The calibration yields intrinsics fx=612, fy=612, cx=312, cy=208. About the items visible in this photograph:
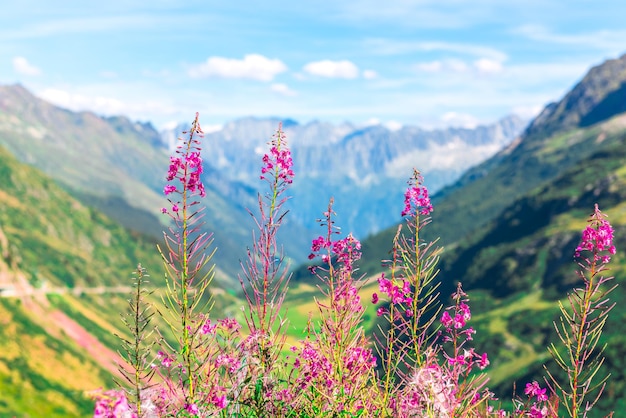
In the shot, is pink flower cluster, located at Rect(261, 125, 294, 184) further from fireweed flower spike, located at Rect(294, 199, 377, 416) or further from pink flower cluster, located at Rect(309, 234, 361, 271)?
pink flower cluster, located at Rect(309, 234, 361, 271)

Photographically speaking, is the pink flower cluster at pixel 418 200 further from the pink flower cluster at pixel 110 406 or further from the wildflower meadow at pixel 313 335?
the pink flower cluster at pixel 110 406

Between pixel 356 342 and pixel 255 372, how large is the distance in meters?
2.28

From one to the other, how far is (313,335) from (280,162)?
338 centimetres

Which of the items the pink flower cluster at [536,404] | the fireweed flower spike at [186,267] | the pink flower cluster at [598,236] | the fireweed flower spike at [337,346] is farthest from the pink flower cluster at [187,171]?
the pink flower cluster at [536,404]

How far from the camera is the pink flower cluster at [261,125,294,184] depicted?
34.9 ft

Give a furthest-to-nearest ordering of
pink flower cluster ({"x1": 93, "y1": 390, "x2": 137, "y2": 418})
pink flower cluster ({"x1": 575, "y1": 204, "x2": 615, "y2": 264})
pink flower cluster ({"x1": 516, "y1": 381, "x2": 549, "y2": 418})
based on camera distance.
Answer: pink flower cluster ({"x1": 516, "y1": 381, "x2": 549, "y2": 418}) < pink flower cluster ({"x1": 575, "y1": 204, "x2": 615, "y2": 264}) < pink flower cluster ({"x1": 93, "y1": 390, "x2": 137, "y2": 418})

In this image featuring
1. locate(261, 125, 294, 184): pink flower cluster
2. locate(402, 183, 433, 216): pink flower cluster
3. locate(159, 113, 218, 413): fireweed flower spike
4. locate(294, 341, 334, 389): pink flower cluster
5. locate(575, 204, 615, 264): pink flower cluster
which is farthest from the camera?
locate(402, 183, 433, 216): pink flower cluster

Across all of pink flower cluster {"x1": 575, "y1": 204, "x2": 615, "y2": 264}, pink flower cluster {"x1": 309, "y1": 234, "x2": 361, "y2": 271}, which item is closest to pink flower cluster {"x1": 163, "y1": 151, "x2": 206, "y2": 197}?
pink flower cluster {"x1": 309, "y1": 234, "x2": 361, "y2": 271}

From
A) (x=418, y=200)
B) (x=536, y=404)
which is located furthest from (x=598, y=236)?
(x=536, y=404)

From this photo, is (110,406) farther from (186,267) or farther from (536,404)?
(536,404)

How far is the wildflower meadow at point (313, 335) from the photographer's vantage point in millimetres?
9859

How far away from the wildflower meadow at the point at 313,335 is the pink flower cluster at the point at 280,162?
0.02 metres

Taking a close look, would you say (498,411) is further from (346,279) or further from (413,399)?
(346,279)

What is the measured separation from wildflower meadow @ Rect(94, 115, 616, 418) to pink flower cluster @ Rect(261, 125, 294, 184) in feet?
0.08
